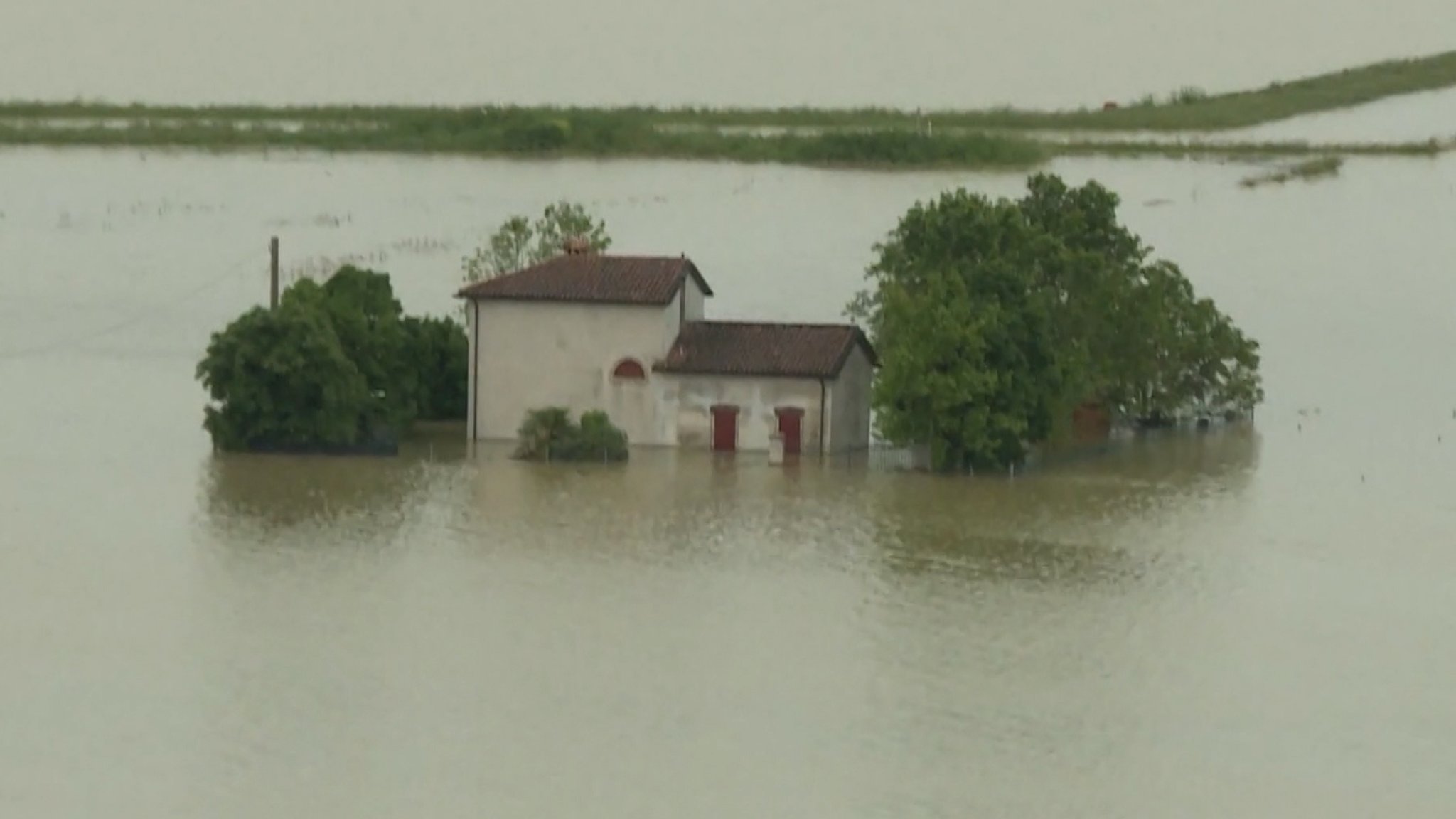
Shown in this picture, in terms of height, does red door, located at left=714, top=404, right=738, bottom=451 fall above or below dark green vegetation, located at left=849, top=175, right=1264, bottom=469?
below

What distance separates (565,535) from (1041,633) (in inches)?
189

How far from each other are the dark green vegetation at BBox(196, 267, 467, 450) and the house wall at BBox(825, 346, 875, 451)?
11.3 feet

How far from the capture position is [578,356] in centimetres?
3055

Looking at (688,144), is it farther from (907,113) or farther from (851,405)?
(851,405)

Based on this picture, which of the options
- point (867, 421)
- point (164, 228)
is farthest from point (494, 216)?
point (867, 421)

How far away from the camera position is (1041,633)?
23.3 metres

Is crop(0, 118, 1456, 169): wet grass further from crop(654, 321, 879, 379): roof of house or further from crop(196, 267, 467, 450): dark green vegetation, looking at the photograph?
→ crop(654, 321, 879, 379): roof of house

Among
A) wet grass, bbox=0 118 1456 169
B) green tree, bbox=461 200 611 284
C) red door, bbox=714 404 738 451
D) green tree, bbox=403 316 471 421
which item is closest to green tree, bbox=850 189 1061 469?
red door, bbox=714 404 738 451

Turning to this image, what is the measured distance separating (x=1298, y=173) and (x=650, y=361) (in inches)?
1018

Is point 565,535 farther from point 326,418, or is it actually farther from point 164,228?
point 164,228

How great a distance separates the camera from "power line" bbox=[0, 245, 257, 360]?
123ft

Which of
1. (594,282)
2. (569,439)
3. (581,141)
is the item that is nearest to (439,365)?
(594,282)

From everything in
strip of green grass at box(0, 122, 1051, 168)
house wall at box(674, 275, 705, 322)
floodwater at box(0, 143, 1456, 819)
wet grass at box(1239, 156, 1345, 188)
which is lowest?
floodwater at box(0, 143, 1456, 819)

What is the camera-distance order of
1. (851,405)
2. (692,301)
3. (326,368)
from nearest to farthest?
(326,368) → (851,405) → (692,301)
